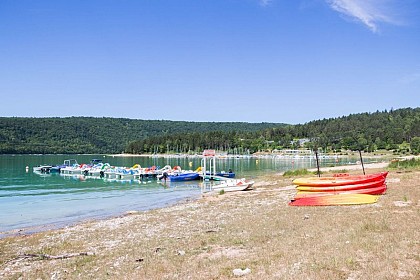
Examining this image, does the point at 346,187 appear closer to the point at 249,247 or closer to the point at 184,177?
the point at 249,247

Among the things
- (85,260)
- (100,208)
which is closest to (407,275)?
(85,260)

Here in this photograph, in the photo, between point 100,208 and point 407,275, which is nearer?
point 407,275

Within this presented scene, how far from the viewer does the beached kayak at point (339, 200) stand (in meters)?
19.8

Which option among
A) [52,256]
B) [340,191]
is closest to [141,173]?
[340,191]

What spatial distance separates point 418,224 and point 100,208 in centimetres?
2870

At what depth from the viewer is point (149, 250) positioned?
1412 centimetres

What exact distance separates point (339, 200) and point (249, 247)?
9.39 m

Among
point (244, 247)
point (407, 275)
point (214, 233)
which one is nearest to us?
point (407, 275)

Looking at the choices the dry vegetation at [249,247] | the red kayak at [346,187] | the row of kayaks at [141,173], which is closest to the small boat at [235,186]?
the red kayak at [346,187]

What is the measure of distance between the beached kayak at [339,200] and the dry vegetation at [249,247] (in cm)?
73

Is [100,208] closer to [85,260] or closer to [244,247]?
[85,260]

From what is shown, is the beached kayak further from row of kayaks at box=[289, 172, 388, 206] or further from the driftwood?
the driftwood

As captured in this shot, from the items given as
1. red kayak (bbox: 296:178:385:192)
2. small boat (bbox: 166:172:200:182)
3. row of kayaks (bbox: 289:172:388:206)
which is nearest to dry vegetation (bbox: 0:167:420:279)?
row of kayaks (bbox: 289:172:388:206)

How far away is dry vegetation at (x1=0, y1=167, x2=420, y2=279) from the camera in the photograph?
9820 millimetres
